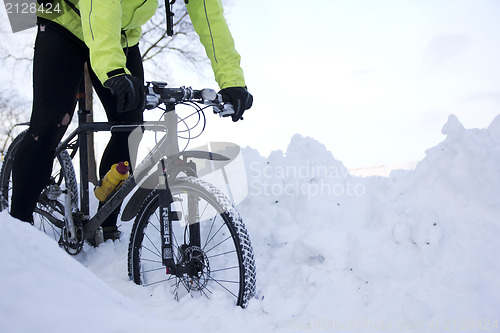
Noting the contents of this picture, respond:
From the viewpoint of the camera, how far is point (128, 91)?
2234 millimetres

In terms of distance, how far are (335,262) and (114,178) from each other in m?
1.92

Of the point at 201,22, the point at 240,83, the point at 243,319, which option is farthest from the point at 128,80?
the point at 243,319

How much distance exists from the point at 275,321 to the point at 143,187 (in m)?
1.36

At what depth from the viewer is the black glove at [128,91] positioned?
223 centimetres

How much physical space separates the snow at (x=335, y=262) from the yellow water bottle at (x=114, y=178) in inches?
27.0

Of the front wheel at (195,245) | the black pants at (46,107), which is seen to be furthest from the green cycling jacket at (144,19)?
the front wheel at (195,245)

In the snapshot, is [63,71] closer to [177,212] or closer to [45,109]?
[45,109]

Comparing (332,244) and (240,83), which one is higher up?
(240,83)

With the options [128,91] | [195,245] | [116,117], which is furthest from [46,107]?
[195,245]

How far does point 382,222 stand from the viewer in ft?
10.9

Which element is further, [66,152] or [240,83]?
[66,152]

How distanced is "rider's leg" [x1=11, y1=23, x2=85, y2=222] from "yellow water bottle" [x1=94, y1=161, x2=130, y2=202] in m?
0.47

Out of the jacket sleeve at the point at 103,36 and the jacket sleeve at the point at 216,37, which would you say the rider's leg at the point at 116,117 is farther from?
the jacket sleeve at the point at 103,36

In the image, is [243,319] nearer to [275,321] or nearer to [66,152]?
[275,321]
